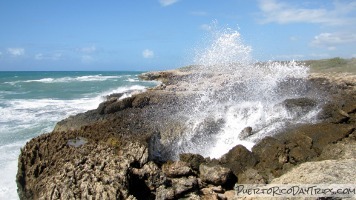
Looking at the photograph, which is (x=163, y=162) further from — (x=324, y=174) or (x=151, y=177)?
(x=324, y=174)

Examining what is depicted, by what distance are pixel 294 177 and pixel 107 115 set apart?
8.19 meters

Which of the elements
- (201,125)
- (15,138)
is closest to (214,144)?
(201,125)

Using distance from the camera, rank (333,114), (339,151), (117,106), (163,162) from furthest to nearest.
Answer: (117,106), (333,114), (163,162), (339,151)

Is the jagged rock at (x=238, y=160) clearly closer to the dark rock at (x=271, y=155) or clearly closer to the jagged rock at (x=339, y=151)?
the dark rock at (x=271, y=155)

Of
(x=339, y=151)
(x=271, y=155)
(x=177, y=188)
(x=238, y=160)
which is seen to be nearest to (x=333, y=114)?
(x=339, y=151)

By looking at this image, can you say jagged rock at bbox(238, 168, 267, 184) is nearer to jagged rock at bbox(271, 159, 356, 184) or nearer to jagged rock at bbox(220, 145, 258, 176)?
jagged rock at bbox(220, 145, 258, 176)

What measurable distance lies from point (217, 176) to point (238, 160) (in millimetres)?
1004

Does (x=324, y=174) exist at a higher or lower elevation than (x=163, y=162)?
higher

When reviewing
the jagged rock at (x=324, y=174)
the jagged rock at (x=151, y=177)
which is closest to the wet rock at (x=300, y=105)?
the jagged rock at (x=324, y=174)

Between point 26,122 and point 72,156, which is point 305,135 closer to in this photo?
point 72,156

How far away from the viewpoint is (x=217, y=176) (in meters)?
8.41

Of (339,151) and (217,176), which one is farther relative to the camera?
(339,151)

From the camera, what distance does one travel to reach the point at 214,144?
1138 cm

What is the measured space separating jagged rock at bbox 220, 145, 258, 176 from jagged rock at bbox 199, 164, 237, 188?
39 cm
